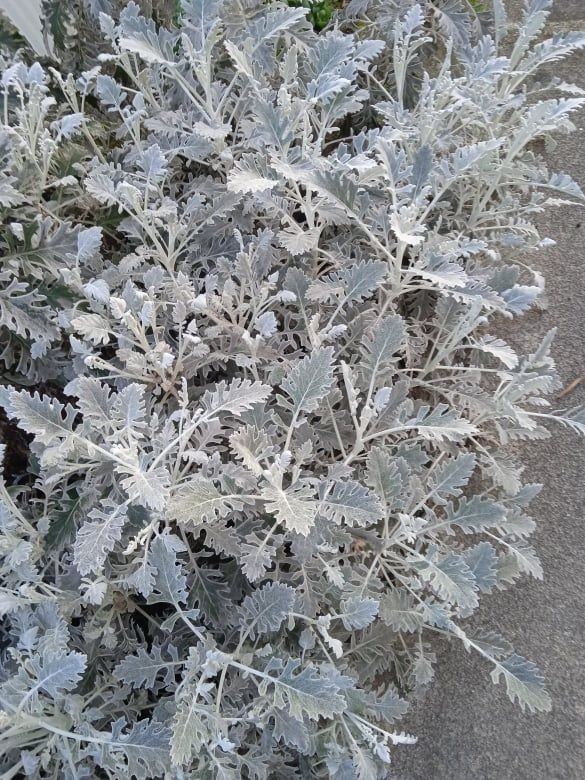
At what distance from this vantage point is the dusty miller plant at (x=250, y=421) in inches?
41.8

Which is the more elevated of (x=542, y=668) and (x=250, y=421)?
(x=250, y=421)

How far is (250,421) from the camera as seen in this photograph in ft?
3.85

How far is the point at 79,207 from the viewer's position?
159 cm

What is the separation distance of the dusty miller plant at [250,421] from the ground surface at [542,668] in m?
0.08

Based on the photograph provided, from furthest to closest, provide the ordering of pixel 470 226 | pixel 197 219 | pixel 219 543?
pixel 470 226 < pixel 197 219 < pixel 219 543

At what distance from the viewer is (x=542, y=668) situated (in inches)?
52.9

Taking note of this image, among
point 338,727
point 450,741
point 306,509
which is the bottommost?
point 450,741

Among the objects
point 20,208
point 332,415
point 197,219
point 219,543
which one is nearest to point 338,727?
point 219,543

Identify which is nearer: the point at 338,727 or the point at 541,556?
the point at 338,727

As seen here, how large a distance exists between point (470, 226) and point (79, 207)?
96 centimetres

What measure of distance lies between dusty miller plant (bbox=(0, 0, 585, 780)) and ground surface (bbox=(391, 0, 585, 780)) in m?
0.08

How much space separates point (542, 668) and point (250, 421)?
813mm

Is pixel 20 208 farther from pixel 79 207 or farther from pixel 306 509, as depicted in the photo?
pixel 306 509

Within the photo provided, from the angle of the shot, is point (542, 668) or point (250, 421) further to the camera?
point (542, 668)
